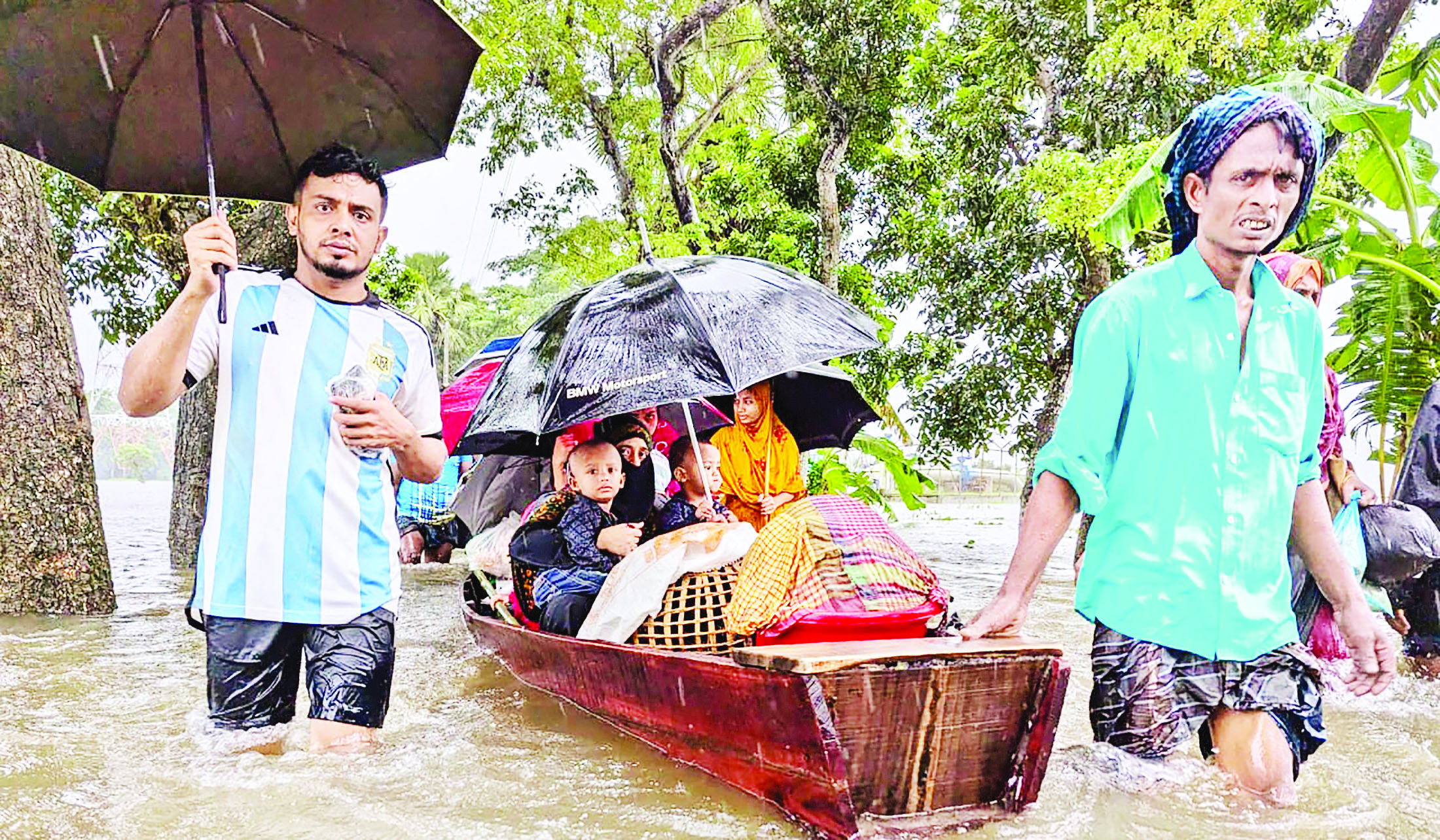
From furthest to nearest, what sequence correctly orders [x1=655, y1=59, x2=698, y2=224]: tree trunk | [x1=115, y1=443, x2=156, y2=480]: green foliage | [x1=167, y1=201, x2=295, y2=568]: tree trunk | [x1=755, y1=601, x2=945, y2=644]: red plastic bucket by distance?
1. [x1=115, y1=443, x2=156, y2=480]: green foliage
2. [x1=655, y1=59, x2=698, y2=224]: tree trunk
3. [x1=167, y1=201, x2=295, y2=568]: tree trunk
4. [x1=755, y1=601, x2=945, y2=644]: red plastic bucket

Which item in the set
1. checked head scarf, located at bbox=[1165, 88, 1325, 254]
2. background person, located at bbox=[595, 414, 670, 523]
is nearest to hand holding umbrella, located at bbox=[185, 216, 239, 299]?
background person, located at bbox=[595, 414, 670, 523]

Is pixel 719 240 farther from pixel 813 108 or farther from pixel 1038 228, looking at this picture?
pixel 1038 228

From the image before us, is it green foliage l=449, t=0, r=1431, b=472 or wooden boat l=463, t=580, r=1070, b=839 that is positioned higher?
green foliage l=449, t=0, r=1431, b=472

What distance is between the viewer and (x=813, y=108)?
1105 cm

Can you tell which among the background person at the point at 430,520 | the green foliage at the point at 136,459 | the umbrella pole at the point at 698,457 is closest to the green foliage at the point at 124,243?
the background person at the point at 430,520

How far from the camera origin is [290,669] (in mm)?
3004

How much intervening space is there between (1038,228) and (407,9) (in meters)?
8.78

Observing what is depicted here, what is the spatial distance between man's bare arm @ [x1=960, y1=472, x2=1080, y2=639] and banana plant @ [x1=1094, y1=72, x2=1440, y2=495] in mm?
4787

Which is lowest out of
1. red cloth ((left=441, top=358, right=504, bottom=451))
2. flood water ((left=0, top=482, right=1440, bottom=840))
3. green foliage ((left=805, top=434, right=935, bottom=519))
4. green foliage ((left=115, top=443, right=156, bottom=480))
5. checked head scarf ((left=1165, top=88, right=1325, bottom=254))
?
green foliage ((left=115, top=443, right=156, bottom=480))

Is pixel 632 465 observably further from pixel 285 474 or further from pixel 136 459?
pixel 136 459

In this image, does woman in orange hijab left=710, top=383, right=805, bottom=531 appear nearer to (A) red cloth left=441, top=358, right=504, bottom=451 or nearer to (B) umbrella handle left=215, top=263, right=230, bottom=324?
(A) red cloth left=441, top=358, right=504, bottom=451

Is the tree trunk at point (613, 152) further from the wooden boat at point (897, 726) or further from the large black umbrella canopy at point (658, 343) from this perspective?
the wooden boat at point (897, 726)

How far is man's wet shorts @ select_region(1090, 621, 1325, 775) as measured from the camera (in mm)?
2434

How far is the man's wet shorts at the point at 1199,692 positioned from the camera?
7.98 feet
